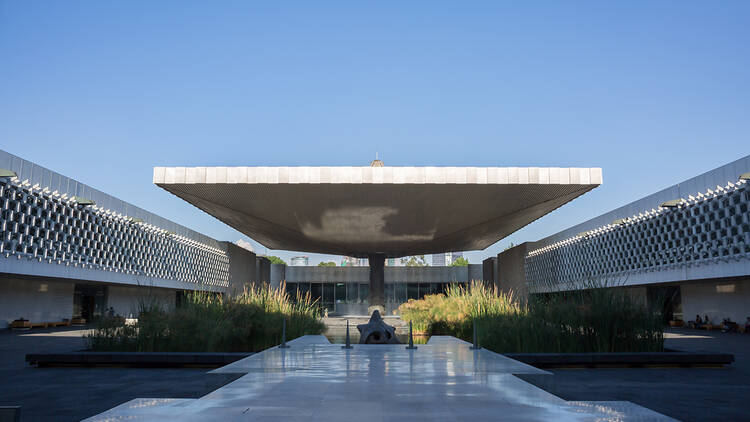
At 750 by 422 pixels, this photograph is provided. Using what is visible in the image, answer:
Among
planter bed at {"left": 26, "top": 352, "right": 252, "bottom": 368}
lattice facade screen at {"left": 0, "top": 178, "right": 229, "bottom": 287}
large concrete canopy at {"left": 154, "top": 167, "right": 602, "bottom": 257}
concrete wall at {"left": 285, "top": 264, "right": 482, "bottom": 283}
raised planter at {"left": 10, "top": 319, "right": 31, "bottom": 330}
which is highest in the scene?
large concrete canopy at {"left": 154, "top": 167, "right": 602, "bottom": 257}

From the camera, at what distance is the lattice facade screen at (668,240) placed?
648 inches

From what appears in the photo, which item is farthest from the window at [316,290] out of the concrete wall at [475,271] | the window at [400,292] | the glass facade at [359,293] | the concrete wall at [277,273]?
the concrete wall at [475,271]

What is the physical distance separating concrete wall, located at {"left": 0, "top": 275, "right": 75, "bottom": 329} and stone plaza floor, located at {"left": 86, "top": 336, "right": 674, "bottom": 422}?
18.1 meters

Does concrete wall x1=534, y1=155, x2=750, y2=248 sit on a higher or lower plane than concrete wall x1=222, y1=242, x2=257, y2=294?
higher

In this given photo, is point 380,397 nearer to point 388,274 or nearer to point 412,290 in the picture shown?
point 388,274

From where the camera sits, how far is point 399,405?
434 cm

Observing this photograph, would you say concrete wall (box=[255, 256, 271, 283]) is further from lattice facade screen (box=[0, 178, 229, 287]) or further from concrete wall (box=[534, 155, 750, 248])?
concrete wall (box=[534, 155, 750, 248])

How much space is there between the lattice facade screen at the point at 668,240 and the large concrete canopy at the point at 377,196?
142 inches

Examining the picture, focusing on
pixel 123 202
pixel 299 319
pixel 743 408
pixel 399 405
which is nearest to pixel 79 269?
pixel 123 202

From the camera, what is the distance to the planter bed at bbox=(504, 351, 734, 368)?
8.30 meters

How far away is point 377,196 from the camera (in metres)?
19.2

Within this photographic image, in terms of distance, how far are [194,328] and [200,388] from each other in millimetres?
3133

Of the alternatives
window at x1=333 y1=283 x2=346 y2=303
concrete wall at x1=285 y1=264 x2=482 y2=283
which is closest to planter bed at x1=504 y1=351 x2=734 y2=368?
concrete wall at x1=285 y1=264 x2=482 y2=283

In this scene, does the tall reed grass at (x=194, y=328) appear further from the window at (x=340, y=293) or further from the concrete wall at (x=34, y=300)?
the window at (x=340, y=293)
